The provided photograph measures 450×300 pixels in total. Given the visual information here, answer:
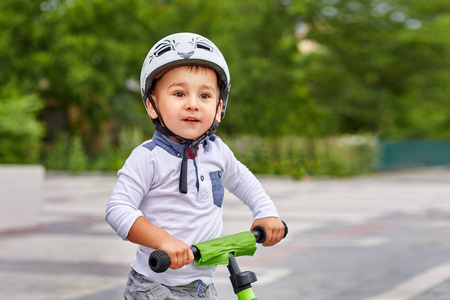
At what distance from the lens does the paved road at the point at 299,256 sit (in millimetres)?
6910

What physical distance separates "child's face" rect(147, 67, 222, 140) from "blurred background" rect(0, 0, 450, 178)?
22.5 meters

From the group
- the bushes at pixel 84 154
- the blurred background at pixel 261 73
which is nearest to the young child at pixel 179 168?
the blurred background at pixel 261 73

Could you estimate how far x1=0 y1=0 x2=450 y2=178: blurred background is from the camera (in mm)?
30172

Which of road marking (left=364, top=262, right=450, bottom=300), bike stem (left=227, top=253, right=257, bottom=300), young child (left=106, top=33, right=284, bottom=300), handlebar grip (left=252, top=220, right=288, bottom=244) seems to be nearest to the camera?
bike stem (left=227, top=253, right=257, bottom=300)

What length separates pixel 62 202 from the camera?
16.6 meters

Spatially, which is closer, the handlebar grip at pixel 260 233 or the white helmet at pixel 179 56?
the white helmet at pixel 179 56

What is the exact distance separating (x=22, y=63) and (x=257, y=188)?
28556mm

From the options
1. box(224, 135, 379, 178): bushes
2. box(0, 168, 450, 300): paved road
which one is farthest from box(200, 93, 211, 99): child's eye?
box(224, 135, 379, 178): bushes

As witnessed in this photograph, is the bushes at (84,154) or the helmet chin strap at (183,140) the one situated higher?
the bushes at (84,154)

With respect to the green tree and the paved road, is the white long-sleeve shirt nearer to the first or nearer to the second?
the paved road

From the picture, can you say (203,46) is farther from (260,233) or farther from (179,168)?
(260,233)

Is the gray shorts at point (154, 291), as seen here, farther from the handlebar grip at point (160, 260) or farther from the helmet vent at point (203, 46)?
the helmet vent at point (203, 46)

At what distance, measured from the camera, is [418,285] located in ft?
23.5

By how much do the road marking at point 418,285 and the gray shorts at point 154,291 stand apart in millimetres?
4003
